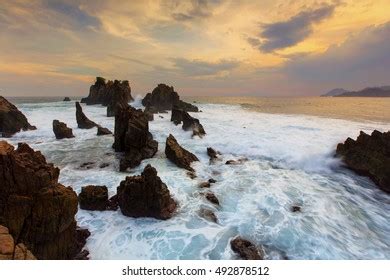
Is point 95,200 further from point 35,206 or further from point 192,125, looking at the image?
point 192,125

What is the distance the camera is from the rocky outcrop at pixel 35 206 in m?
7.11

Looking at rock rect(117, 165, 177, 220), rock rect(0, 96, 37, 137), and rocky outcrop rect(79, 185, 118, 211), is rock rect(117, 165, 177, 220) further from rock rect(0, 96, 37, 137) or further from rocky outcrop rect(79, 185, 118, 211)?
rock rect(0, 96, 37, 137)

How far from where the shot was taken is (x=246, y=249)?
8578 millimetres

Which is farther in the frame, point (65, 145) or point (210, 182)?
point (65, 145)

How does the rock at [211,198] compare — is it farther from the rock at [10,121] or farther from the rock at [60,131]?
the rock at [10,121]

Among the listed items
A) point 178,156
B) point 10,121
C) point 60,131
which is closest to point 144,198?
point 178,156

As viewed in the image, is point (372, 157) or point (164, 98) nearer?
point (372, 157)

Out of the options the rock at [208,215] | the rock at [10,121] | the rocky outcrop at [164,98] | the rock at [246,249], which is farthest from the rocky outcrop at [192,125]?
the rocky outcrop at [164,98]

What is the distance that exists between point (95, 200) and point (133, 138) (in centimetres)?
742

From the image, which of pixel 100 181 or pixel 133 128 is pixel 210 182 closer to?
pixel 100 181

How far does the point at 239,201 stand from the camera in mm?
12023

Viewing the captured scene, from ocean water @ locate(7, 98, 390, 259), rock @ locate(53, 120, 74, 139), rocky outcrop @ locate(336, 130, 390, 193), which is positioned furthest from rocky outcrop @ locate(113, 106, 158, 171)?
rocky outcrop @ locate(336, 130, 390, 193)
